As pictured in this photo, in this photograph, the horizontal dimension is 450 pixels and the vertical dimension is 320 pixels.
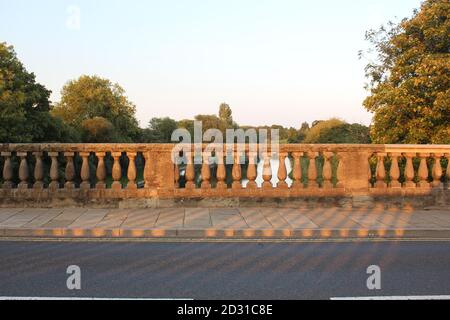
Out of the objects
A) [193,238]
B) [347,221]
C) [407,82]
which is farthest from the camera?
[407,82]

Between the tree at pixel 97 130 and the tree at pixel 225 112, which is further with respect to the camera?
the tree at pixel 225 112

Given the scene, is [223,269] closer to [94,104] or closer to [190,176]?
[190,176]

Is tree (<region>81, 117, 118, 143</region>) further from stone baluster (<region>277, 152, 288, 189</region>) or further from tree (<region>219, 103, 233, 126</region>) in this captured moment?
tree (<region>219, 103, 233, 126</region>)

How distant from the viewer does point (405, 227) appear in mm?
7699

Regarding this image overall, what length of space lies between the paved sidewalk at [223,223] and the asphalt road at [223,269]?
52 cm

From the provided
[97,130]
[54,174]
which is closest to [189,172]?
[54,174]

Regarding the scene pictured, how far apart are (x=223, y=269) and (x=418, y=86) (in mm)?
13736

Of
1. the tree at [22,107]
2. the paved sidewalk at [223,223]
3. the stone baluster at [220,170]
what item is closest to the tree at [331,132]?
the tree at [22,107]

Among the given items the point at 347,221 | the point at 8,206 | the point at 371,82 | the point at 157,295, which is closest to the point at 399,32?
the point at 371,82

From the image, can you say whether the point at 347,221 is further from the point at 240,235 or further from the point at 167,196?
the point at 167,196

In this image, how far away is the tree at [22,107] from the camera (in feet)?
94.8

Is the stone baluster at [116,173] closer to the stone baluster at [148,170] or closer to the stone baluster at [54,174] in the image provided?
the stone baluster at [148,170]

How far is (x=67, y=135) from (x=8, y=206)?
107 ft

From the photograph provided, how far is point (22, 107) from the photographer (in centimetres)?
3128
